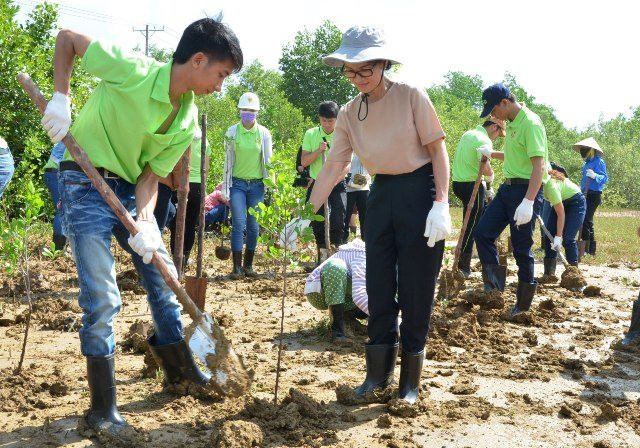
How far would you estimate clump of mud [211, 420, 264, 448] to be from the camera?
2.99 metres

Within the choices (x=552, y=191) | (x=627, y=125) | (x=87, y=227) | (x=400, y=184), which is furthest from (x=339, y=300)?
(x=627, y=125)

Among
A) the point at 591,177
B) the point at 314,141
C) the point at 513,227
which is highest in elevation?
the point at 314,141

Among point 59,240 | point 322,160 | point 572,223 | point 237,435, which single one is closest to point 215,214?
point 322,160

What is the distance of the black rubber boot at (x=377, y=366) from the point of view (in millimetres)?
3854

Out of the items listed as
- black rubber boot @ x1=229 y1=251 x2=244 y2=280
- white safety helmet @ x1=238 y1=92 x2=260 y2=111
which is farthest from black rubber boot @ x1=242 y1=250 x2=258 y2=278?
white safety helmet @ x1=238 y1=92 x2=260 y2=111

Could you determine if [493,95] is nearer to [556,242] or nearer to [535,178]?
[535,178]

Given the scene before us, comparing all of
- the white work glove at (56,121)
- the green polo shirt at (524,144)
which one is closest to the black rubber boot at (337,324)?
the green polo shirt at (524,144)

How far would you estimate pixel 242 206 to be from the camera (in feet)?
26.1

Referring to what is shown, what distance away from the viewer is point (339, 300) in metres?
4.94

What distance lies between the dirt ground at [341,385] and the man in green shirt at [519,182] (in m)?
0.43

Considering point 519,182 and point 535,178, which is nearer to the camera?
point 535,178

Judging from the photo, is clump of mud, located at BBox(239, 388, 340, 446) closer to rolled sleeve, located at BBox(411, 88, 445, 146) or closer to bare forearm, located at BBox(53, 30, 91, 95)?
rolled sleeve, located at BBox(411, 88, 445, 146)

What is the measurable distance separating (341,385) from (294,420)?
0.51 meters

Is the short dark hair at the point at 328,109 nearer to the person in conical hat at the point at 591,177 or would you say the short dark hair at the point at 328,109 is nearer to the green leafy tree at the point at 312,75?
the person in conical hat at the point at 591,177
